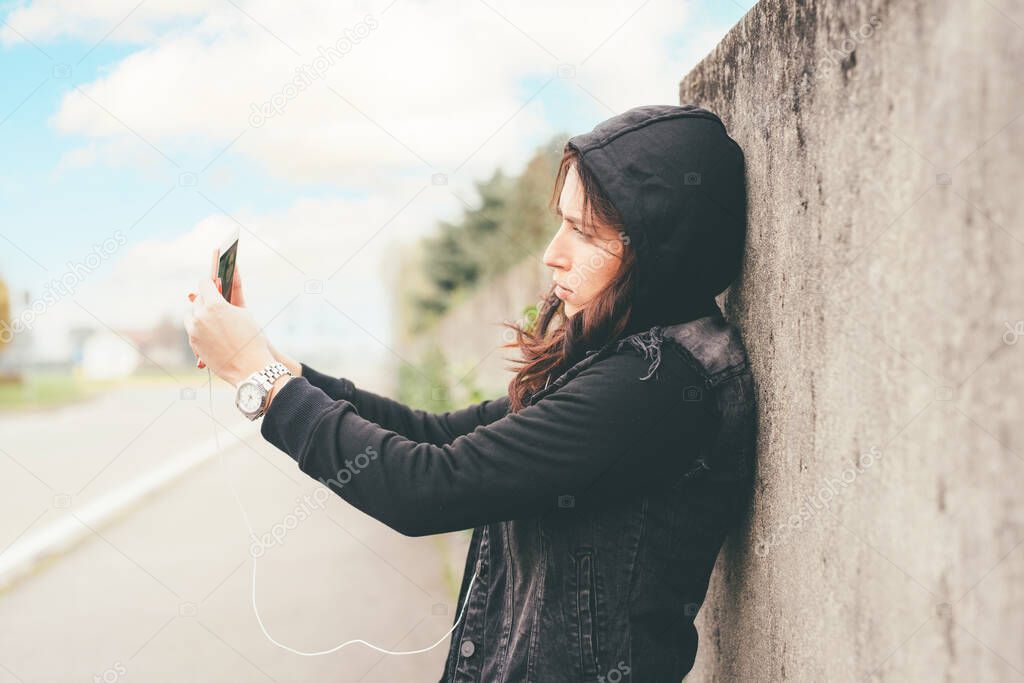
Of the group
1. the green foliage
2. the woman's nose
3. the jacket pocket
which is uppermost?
the woman's nose

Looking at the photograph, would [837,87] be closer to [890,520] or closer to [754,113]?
[754,113]

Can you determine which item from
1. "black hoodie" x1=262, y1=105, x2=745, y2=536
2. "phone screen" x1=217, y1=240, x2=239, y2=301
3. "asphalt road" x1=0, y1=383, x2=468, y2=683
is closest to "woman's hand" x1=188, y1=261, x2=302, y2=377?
"phone screen" x1=217, y1=240, x2=239, y2=301

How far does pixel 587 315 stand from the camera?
192 cm

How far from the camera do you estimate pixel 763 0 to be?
192cm

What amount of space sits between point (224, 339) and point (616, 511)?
923 mm

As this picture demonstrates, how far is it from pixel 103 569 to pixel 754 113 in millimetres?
6686

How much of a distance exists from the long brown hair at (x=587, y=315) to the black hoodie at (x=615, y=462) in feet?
0.15

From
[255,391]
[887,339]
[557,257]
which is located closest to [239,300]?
[255,391]

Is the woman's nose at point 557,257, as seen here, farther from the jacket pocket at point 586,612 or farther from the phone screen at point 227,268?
the phone screen at point 227,268

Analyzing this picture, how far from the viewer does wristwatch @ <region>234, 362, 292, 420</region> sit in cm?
187

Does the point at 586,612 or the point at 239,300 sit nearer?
the point at 586,612

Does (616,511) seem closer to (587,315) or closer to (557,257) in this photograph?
(587,315)

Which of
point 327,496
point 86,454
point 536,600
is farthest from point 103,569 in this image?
point 86,454

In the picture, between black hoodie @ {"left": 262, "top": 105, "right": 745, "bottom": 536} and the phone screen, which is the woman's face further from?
the phone screen
